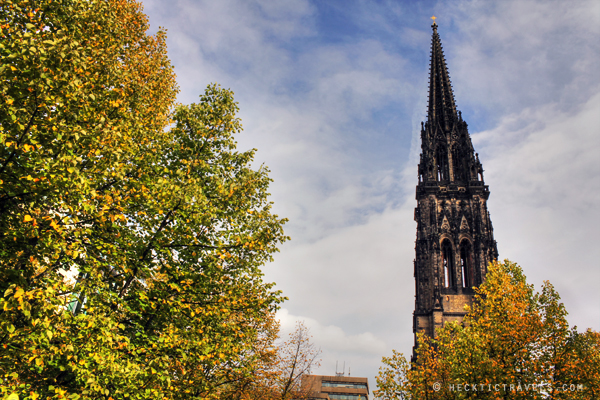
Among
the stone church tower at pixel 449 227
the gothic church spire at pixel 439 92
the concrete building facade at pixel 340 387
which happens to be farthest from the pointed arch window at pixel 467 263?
the concrete building facade at pixel 340 387

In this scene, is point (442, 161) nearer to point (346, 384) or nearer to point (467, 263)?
point (467, 263)

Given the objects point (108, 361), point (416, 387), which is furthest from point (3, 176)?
point (416, 387)

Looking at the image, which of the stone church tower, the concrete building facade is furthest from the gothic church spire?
the concrete building facade

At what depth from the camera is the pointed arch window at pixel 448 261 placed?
43969mm

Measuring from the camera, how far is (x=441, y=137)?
55.3m

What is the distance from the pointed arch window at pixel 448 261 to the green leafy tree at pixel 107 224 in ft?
126

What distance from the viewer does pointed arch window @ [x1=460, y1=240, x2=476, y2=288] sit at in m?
43.2

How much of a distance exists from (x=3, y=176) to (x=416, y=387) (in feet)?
67.5

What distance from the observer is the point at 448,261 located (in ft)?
149

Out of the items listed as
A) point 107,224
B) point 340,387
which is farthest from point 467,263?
point 107,224

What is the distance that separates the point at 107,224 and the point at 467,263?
44.1 meters

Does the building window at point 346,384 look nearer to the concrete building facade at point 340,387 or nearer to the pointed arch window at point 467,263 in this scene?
the concrete building facade at point 340,387

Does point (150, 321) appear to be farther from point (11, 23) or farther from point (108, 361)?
point (11, 23)

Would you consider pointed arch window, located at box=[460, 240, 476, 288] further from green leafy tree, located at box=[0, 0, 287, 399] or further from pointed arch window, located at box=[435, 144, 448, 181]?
green leafy tree, located at box=[0, 0, 287, 399]
